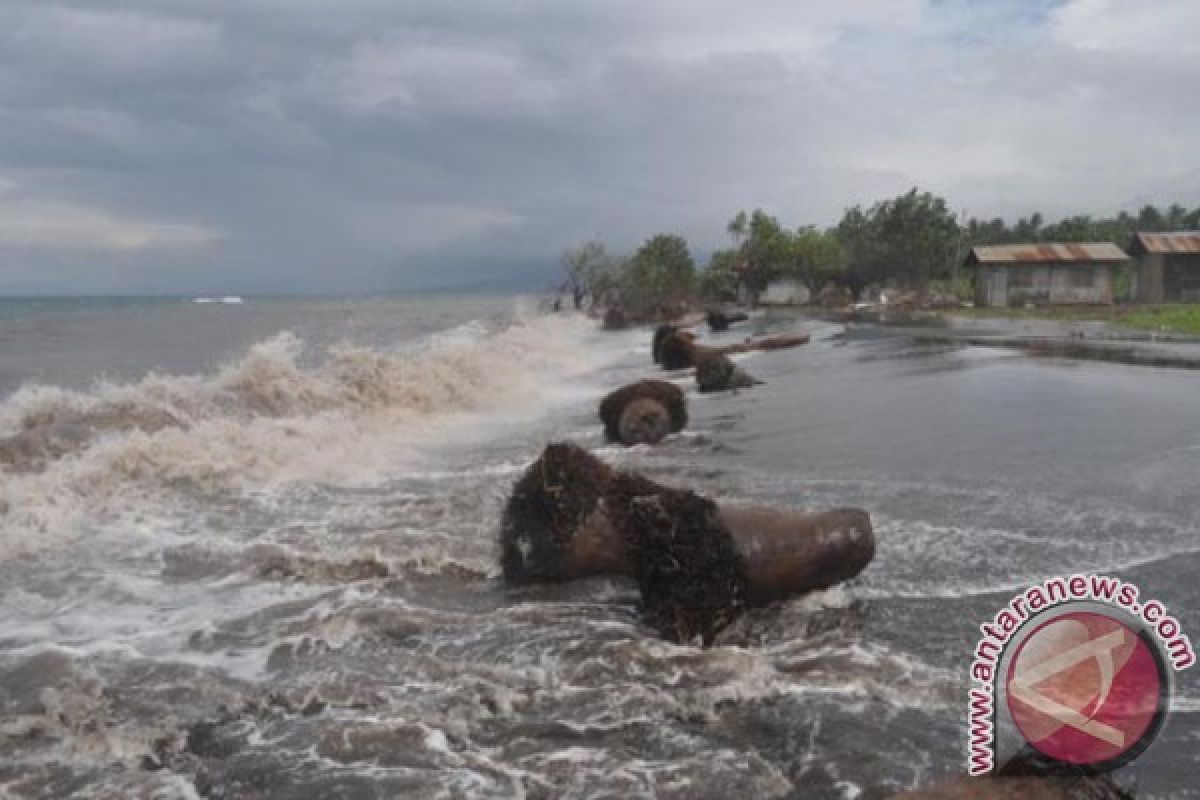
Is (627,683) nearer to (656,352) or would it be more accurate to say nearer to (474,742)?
(474,742)

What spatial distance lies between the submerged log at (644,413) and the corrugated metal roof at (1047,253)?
47.3 m

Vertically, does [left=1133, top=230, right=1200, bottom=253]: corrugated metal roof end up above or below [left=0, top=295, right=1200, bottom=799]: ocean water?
above

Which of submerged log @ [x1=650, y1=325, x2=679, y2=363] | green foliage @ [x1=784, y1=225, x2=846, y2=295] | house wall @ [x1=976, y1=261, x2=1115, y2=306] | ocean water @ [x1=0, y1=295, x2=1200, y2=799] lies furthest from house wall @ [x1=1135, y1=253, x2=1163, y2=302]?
ocean water @ [x1=0, y1=295, x2=1200, y2=799]

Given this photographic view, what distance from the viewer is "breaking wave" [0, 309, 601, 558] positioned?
10367mm

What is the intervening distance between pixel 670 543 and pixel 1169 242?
2252 inches

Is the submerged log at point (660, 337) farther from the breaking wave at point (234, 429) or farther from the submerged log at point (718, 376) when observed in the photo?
the submerged log at point (718, 376)

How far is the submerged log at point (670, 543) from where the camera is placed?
5.87m

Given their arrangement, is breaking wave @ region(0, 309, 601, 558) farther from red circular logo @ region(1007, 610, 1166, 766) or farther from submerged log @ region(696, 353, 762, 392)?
red circular logo @ region(1007, 610, 1166, 766)

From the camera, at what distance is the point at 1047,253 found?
2154 inches

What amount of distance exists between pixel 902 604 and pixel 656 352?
23423mm

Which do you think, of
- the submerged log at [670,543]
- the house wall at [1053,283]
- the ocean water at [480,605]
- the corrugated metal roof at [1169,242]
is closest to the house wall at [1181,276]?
the corrugated metal roof at [1169,242]

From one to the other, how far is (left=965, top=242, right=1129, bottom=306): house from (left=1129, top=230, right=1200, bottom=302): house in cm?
132

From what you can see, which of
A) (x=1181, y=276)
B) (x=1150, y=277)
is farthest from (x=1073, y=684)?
(x=1150, y=277)

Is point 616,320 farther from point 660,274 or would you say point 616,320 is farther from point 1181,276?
point 1181,276
